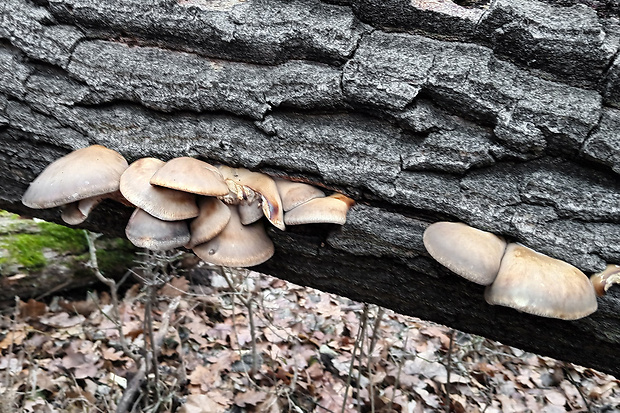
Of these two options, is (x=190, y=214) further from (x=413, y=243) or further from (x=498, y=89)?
(x=498, y=89)

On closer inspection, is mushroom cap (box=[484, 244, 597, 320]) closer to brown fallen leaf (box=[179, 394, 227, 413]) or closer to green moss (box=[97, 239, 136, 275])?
brown fallen leaf (box=[179, 394, 227, 413])

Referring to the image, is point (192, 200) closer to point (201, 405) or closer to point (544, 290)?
point (544, 290)

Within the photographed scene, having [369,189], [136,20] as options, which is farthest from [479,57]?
[136,20]

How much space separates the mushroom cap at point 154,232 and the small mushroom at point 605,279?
157 centimetres

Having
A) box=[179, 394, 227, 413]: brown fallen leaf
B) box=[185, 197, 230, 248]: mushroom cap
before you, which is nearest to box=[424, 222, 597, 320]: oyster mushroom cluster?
box=[185, 197, 230, 248]: mushroom cap

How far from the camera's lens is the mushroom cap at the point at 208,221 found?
1909mm

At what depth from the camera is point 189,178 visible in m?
1.78

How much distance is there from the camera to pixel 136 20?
6.70 feet

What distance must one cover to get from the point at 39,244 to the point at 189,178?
3659mm

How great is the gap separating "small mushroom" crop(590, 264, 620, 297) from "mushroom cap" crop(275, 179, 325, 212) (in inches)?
42.5

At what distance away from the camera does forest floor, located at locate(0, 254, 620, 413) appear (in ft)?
12.5

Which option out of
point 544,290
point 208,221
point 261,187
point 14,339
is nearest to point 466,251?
point 544,290

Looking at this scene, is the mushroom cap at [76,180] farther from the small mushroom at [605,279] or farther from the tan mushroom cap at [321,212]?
the small mushroom at [605,279]

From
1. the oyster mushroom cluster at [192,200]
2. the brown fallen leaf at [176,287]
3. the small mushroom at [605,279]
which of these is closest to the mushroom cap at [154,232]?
the oyster mushroom cluster at [192,200]
